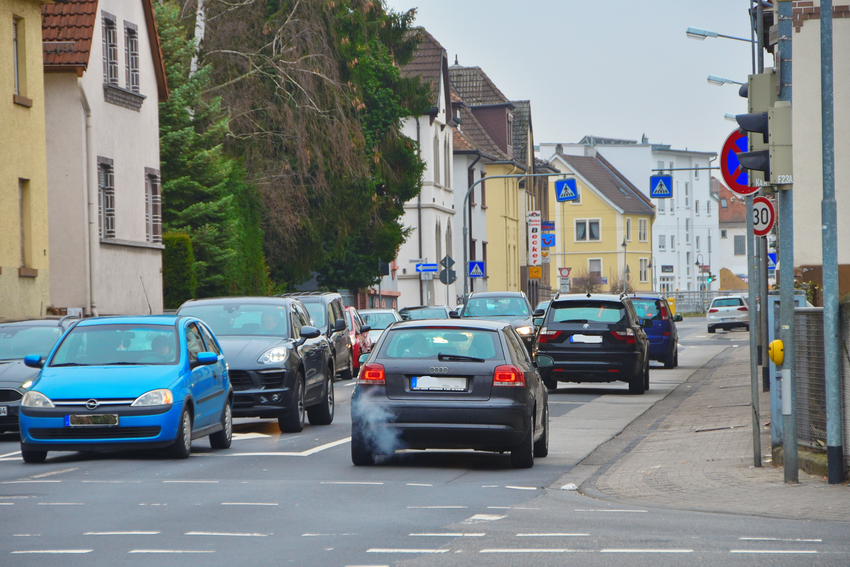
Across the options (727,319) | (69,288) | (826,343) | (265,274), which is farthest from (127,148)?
(727,319)

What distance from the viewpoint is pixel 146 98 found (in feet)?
110

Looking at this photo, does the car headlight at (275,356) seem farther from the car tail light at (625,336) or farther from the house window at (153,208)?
the house window at (153,208)

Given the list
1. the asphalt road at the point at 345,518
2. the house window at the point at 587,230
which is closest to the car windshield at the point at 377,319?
the asphalt road at the point at 345,518

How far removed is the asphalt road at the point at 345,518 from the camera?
26.6 ft

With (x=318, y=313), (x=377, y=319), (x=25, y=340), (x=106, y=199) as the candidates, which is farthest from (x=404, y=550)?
(x=377, y=319)

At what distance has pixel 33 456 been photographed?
45.4 feet

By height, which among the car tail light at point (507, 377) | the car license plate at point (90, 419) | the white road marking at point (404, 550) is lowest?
the white road marking at point (404, 550)

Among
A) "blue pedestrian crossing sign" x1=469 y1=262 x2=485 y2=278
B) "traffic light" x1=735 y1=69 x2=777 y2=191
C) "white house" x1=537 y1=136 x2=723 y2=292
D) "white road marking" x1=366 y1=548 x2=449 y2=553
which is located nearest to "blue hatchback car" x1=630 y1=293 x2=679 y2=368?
"blue pedestrian crossing sign" x1=469 y1=262 x2=485 y2=278

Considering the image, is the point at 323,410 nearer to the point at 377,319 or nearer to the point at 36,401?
the point at 36,401

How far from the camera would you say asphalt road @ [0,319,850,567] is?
26.6ft

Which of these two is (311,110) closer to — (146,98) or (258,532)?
(146,98)

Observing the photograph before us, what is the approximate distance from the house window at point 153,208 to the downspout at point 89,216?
3.86 meters

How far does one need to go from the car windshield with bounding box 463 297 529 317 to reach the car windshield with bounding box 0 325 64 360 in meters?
15.3

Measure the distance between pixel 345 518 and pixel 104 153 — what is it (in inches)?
902
